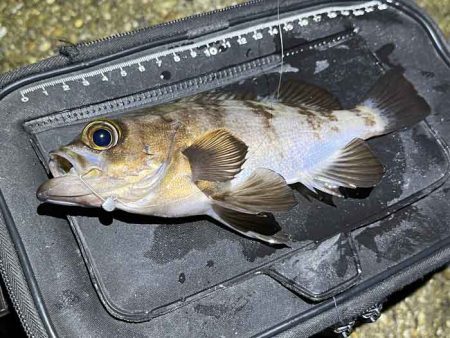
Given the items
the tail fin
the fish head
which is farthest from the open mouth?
the tail fin

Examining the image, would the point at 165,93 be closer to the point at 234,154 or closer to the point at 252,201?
the point at 234,154

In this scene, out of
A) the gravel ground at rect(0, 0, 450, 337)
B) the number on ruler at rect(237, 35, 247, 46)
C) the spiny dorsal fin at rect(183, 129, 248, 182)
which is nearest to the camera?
the spiny dorsal fin at rect(183, 129, 248, 182)

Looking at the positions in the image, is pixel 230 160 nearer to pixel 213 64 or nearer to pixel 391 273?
pixel 213 64

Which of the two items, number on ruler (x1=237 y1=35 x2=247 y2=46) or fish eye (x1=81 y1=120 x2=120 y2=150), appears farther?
number on ruler (x1=237 y1=35 x2=247 y2=46)

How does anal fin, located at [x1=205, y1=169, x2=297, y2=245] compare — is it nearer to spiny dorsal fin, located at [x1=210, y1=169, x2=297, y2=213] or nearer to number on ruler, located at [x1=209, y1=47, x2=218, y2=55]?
spiny dorsal fin, located at [x1=210, y1=169, x2=297, y2=213]

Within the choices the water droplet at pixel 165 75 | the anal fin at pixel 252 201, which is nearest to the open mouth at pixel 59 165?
the anal fin at pixel 252 201

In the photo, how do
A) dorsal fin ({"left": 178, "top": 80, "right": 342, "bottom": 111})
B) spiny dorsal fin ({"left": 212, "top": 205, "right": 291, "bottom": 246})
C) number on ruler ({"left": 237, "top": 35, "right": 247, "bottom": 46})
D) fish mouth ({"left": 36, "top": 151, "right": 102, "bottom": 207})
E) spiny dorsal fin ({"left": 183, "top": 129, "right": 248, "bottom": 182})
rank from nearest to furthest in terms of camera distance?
fish mouth ({"left": 36, "top": 151, "right": 102, "bottom": 207})
spiny dorsal fin ({"left": 183, "top": 129, "right": 248, "bottom": 182})
spiny dorsal fin ({"left": 212, "top": 205, "right": 291, "bottom": 246})
dorsal fin ({"left": 178, "top": 80, "right": 342, "bottom": 111})
number on ruler ({"left": 237, "top": 35, "right": 247, "bottom": 46})

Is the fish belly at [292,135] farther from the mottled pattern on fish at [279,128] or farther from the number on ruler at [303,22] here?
the number on ruler at [303,22]
